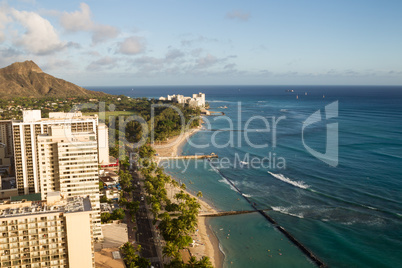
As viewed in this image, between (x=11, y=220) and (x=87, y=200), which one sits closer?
(x=11, y=220)

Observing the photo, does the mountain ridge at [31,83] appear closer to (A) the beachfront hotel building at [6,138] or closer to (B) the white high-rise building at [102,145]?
(A) the beachfront hotel building at [6,138]

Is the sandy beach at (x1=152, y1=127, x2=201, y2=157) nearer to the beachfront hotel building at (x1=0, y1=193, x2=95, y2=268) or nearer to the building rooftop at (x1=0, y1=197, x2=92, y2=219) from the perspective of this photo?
the building rooftop at (x1=0, y1=197, x2=92, y2=219)

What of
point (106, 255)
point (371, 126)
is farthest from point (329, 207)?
point (371, 126)

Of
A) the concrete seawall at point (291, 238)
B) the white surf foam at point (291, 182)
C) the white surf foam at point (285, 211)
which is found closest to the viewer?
the concrete seawall at point (291, 238)

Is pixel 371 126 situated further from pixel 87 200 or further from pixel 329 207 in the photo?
pixel 87 200

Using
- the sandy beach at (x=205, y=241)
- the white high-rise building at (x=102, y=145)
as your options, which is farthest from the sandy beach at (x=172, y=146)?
the sandy beach at (x=205, y=241)
